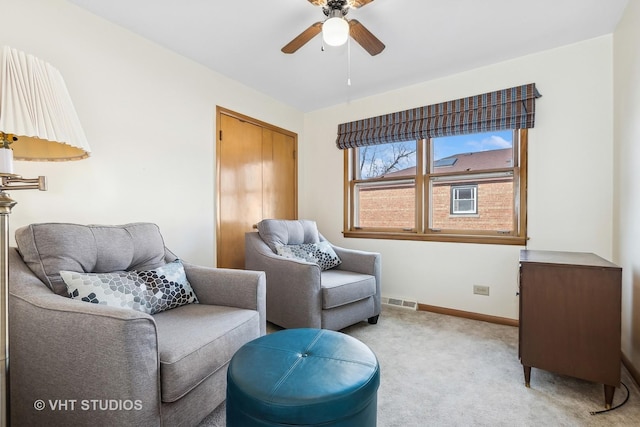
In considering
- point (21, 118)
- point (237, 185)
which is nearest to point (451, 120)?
point (237, 185)

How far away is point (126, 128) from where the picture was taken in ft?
6.95

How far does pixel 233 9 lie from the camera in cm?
192

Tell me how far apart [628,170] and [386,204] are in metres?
1.92

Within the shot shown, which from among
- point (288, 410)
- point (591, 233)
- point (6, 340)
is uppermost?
point (591, 233)

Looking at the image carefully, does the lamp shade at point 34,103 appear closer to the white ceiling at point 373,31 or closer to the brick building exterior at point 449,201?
the white ceiling at point 373,31

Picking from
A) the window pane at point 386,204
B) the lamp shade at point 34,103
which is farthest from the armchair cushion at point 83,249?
the window pane at point 386,204

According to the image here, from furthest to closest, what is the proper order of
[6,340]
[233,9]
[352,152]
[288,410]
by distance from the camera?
[352,152] → [233,9] → [6,340] → [288,410]

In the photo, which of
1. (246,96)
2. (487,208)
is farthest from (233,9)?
(487,208)

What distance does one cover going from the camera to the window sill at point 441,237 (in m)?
2.60

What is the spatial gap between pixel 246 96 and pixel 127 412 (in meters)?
2.82

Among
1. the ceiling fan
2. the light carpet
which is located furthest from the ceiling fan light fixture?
the light carpet

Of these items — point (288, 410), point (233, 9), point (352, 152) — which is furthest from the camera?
point (352, 152)

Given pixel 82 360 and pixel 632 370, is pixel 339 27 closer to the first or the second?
pixel 82 360

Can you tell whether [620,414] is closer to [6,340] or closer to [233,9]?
[6,340]
